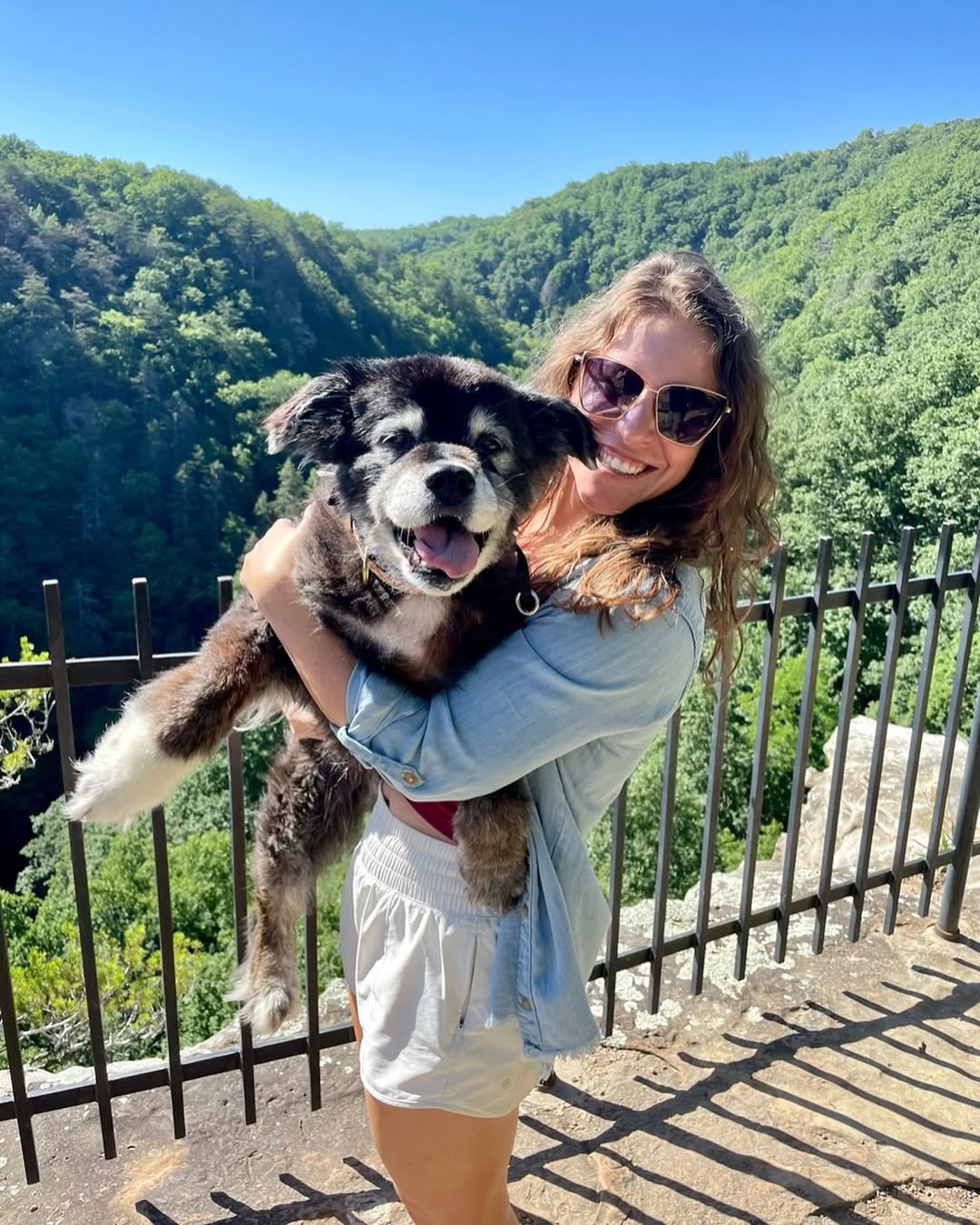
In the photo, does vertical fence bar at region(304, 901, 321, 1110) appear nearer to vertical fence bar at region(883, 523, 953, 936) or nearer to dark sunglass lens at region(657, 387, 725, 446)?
dark sunglass lens at region(657, 387, 725, 446)

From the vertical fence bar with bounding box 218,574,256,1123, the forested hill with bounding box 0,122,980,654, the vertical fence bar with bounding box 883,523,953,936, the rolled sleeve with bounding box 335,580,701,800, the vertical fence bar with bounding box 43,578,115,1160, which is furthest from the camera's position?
the forested hill with bounding box 0,122,980,654

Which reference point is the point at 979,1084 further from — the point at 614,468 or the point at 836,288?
the point at 836,288

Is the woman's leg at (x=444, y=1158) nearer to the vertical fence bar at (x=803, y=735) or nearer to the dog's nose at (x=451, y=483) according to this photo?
the dog's nose at (x=451, y=483)

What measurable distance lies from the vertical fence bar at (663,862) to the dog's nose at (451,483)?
1561 mm

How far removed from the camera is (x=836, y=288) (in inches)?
2032

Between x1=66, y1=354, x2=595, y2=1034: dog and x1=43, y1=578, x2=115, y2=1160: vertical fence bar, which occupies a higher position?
x1=66, y1=354, x2=595, y2=1034: dog

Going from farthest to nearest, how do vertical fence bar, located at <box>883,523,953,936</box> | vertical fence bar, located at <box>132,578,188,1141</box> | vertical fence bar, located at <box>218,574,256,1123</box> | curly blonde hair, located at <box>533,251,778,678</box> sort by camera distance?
1. vertical fence bar, located at <box>883,523,953,936</box>
2. vertical fence bar, located at <box>218,574,256,1123</box>
3. vertical fence bar, located at <box>132,578,188,1141</box>
4. curly blonde hair, located at <box>533,251,778,678</box>

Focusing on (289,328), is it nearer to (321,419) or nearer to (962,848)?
(962,848)

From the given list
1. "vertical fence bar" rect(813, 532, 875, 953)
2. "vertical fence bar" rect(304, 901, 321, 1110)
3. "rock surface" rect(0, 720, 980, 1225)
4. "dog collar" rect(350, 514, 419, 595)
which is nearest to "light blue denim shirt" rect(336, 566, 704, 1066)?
"dog collar" rect(350, 514, 419, 595)

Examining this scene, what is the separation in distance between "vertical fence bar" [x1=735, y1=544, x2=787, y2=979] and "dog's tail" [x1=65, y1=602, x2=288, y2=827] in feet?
6.30

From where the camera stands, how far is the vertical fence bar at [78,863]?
2412 mm

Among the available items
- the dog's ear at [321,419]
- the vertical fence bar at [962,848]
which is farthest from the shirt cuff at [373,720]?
the vertical fence bar at [962,848]

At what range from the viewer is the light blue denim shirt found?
1.77 m

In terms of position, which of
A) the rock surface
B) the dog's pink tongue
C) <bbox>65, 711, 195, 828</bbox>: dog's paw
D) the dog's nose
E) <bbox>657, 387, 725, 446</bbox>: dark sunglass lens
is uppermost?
<bbox>657, 387, 725, 446</bbox>: dark sunglass lens
